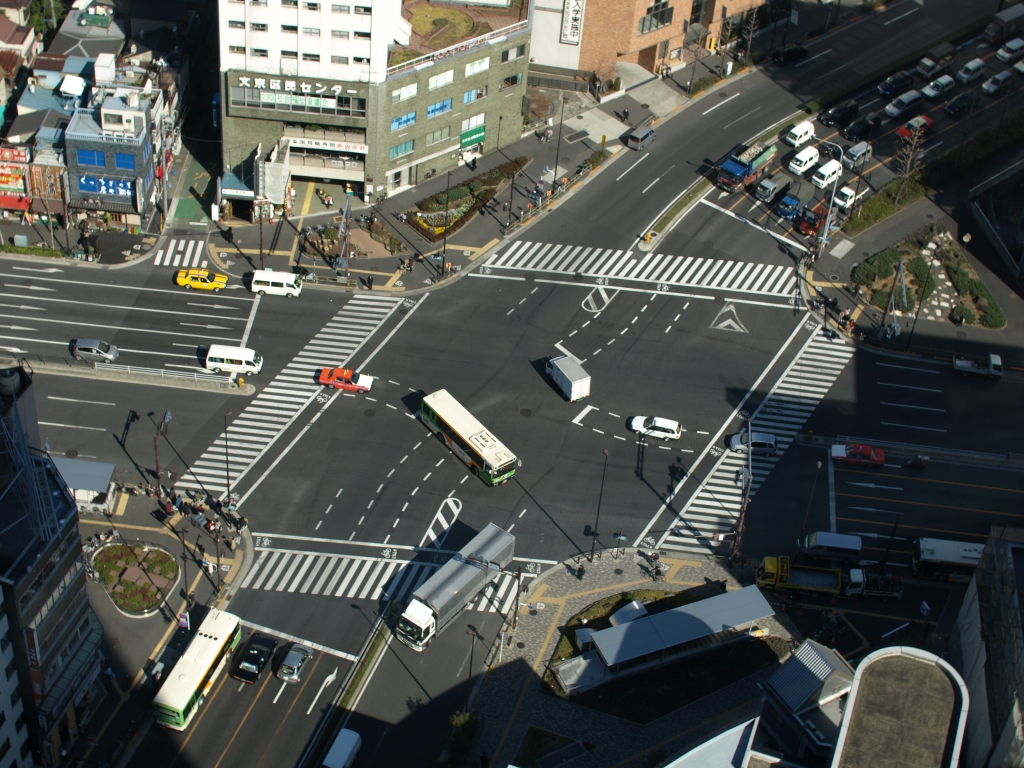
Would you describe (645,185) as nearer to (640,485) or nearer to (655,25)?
(655,25)

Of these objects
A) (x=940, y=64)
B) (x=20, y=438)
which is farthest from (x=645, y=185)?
(x=20, y=438)

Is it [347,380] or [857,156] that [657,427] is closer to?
[347,380]

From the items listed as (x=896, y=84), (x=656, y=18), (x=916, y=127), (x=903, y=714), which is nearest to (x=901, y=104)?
(x=896, y=84)

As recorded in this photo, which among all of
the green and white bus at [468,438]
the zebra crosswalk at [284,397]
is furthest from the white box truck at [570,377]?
the zebra crosswalk at [284,397]

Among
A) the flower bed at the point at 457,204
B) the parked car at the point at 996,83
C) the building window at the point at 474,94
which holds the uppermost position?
the building window at the point at 474,94

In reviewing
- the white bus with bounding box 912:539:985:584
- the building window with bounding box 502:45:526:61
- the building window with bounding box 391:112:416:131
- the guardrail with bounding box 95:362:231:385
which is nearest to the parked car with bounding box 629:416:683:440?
the white bus with bounding box 912:539:985:584

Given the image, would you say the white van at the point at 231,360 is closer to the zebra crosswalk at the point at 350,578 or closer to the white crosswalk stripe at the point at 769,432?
the zebra crosswalk at the point at 350,578

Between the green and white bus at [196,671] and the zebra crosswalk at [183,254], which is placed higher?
the zebra crosswalk at [183,254]
